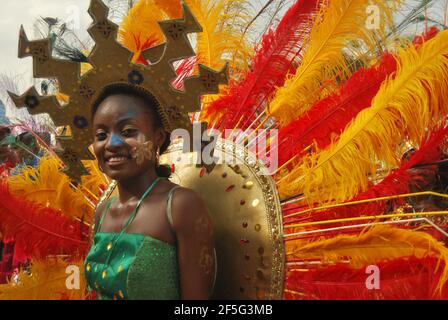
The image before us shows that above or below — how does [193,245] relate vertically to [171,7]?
below

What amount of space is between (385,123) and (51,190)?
1.80 m

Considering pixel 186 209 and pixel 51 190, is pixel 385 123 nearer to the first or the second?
pixel 186 209

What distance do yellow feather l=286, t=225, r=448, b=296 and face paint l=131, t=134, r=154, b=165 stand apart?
0.82 m

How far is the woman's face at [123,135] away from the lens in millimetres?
1891

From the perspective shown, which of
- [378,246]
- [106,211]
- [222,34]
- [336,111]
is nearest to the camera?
[378,246]

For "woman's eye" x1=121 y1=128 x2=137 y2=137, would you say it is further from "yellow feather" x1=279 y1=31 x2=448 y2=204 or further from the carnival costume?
"yellow feather" x1=279 y1=31 x2=448 y2=204

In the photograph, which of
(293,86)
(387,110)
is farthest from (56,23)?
(387,110)

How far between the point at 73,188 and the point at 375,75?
1.67 m

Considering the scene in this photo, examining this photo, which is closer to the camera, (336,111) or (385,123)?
(385,123)

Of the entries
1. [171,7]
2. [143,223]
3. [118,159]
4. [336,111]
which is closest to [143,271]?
[143,223]

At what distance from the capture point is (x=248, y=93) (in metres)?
2.48

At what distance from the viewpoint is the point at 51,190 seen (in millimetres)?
2791

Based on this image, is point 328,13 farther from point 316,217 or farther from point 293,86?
point 316,217

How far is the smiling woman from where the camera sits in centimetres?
184
